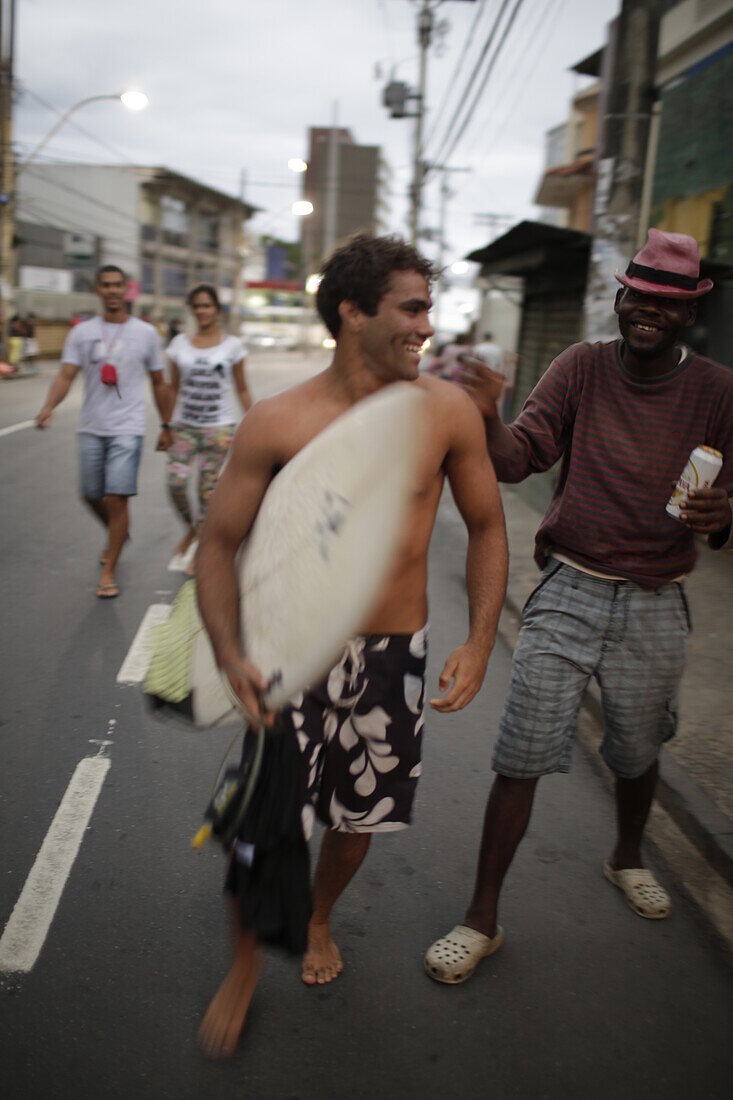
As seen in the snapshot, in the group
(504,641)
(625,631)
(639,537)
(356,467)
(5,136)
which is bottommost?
(504,641)

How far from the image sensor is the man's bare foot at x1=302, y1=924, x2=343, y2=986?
8.64 feet

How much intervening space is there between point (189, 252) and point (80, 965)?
71.4 m

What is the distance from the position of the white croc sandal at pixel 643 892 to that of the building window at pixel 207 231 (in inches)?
2871

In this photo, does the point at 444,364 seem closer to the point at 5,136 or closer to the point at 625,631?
the point at 625,631

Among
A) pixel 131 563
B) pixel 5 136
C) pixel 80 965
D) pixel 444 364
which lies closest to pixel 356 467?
pixel 80 965

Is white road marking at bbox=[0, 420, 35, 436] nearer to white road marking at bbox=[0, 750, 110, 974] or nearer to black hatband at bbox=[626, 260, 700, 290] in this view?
white road marking at bbox=[0, 750, 110, 974]

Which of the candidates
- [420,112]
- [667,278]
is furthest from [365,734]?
[420,112]

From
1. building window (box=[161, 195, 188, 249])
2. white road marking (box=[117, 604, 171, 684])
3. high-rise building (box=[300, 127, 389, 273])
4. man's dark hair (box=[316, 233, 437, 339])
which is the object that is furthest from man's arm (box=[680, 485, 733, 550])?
high-rise building (box=[300, 127, 389, 273])

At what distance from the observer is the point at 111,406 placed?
6113mm

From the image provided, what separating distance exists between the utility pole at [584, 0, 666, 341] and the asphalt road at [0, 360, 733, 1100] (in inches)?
136

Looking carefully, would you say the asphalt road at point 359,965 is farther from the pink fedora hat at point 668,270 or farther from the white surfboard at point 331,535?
the pink fedora hat at point 668,270

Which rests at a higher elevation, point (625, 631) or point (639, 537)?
point (639, 537)

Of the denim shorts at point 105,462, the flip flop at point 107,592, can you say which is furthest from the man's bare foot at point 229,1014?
the denim shorts at point 105,462

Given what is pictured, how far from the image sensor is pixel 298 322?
9550cm
